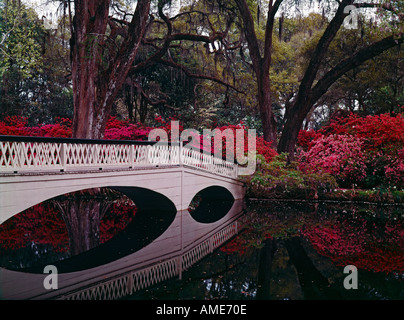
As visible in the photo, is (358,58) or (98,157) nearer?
(98,157)

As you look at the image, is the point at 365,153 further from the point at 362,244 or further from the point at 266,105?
the point at 362,244

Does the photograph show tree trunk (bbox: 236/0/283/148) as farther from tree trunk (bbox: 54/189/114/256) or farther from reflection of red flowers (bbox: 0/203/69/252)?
reflection of red flowers (bbox: 0/203/69/252)

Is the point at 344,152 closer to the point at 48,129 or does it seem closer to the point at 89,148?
the point at 89,148

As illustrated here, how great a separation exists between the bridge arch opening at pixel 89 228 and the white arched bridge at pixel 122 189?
4.9 inches

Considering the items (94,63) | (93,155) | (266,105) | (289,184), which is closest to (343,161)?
(289,184)

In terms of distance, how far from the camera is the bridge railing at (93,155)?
769cm

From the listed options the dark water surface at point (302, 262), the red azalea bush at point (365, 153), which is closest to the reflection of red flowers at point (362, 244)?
the dark water surface at point (302, 262)

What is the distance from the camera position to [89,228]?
1120cm

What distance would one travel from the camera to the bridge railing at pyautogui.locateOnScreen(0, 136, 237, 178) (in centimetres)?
769

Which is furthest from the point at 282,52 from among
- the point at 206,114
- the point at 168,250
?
the point at 168,250

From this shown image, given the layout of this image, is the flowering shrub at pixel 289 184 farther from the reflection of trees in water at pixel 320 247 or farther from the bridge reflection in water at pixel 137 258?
the bridge reflection in water at pixel 137 258

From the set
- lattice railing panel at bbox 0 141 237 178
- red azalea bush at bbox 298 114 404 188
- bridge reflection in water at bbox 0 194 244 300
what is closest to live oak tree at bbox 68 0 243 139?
lattice railing panel at bbox 0 141 237 178

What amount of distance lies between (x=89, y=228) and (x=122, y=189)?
4.99ft

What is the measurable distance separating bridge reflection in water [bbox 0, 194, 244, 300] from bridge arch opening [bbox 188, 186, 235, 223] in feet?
0.25
